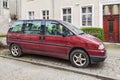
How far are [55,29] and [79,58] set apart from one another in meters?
1.56

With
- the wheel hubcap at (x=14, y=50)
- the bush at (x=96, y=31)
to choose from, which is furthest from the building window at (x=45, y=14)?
the wheel hubcap at (x=14, y=50)

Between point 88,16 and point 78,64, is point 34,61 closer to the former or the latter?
point 78,64

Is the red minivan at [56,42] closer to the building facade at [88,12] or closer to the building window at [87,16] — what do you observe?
the building facade at [88,12]

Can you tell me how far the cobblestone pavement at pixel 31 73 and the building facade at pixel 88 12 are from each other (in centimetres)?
908

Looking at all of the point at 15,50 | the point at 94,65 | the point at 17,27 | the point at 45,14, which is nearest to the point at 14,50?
the point at 15,50

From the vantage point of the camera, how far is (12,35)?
9.15 metres

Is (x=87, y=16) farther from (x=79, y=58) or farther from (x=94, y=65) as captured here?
(x=79, y=58)

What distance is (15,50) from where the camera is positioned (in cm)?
910

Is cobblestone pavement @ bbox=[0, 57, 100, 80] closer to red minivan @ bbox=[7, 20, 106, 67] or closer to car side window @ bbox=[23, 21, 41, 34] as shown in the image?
red minivan @ bbox=[7, 20, 106, 67]

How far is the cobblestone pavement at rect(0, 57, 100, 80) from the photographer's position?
6.19 meters

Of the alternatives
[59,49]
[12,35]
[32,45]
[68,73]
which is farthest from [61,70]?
[12,35]

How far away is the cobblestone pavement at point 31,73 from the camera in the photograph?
20.3ft

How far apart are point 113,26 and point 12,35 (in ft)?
28.9

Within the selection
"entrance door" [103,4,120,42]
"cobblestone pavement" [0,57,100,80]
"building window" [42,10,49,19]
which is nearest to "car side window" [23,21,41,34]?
→ "cobblestone pavement" [0,57,100,80]
